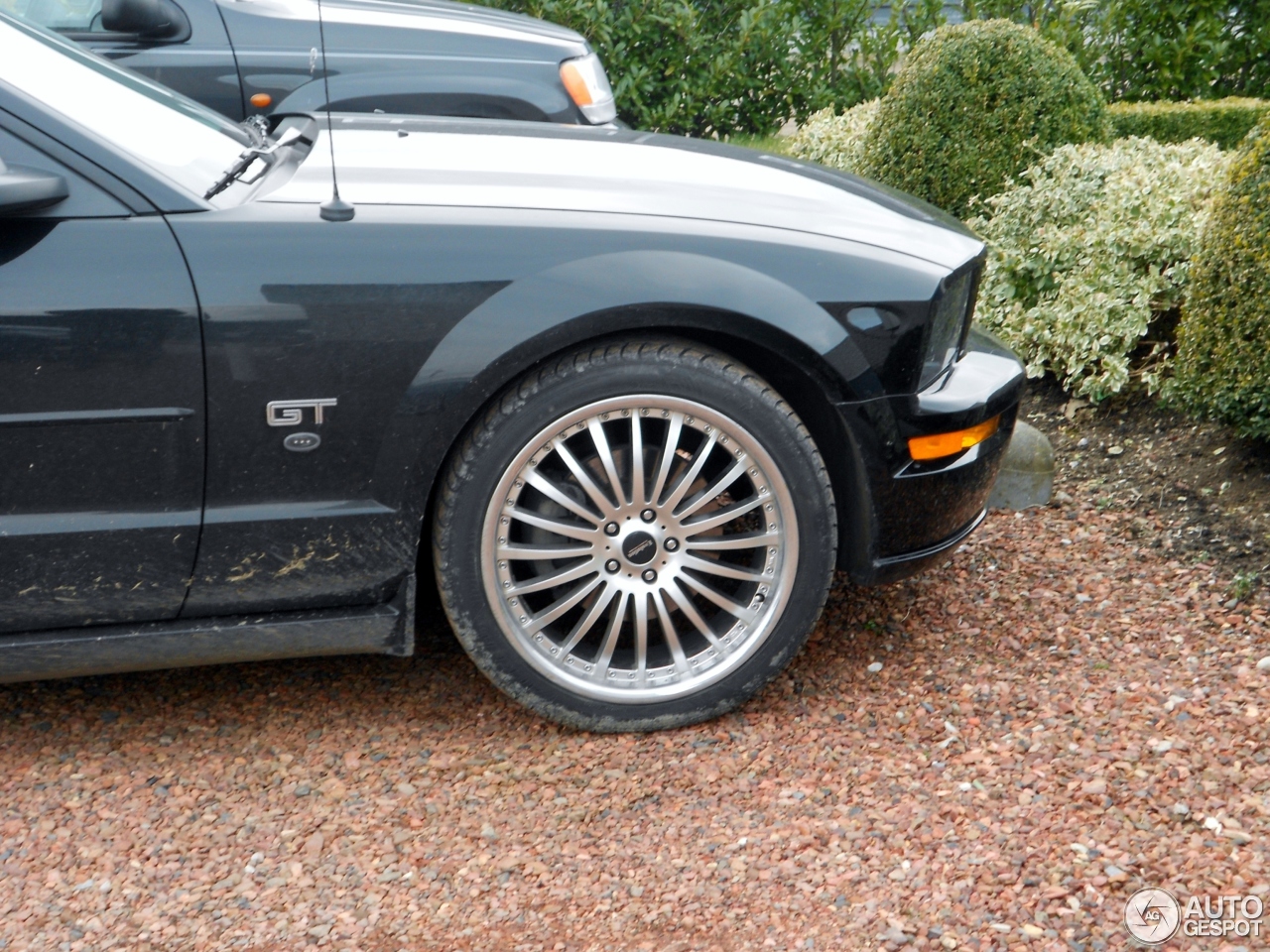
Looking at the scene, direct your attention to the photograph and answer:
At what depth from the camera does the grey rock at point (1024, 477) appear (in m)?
4.17

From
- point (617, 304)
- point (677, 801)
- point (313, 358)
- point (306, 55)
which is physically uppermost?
point (306, 55)

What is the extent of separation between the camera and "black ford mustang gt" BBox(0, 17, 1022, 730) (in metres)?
2.44

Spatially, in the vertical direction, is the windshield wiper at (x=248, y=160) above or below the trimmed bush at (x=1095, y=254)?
above

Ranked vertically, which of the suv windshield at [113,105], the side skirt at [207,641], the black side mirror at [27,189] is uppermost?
the suv windshield at [113,105]

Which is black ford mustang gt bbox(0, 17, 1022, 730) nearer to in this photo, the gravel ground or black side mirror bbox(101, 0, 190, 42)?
the gravel ground

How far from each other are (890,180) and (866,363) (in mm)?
3344

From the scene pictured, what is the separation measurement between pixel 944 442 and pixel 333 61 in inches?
125

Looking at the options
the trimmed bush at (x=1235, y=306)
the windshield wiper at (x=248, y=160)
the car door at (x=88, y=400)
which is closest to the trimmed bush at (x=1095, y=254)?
the trimmed bush at (x=1235, y=306)

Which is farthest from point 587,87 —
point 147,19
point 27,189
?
point 27,189

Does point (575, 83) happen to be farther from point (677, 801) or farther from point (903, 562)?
point (677, 801)

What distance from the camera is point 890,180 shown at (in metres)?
5.81

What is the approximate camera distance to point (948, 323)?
2.95m

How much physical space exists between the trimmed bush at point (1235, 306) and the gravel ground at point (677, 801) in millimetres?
744

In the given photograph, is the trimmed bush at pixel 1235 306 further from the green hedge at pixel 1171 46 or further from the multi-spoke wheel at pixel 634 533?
the green hedge at pixel 1171 46
